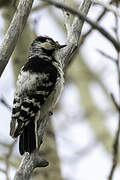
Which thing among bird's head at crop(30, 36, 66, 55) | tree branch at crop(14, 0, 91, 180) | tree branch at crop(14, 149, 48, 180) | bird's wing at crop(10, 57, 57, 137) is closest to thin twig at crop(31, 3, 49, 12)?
bird's head at crop(30, 36, 66, 55)

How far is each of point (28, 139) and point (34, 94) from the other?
0.47 m

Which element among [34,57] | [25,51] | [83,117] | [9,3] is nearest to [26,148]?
[34,57]

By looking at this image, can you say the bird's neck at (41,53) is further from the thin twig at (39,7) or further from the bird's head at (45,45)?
the thin twig at (39,7)

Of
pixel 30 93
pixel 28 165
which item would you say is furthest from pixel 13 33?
pixel 30 93

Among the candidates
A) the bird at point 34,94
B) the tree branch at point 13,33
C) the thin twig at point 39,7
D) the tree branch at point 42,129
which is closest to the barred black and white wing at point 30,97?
the bird at point 34,94

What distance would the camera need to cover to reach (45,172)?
5672 millimetres

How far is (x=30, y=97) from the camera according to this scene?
13.8ft

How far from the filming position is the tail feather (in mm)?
3795

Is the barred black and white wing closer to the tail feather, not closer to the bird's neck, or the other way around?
the tail feather

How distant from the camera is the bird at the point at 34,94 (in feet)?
13.1

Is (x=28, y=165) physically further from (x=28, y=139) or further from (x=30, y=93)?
(x=30, y=93)

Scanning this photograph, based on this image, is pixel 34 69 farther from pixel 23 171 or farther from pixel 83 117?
pixel 83 117

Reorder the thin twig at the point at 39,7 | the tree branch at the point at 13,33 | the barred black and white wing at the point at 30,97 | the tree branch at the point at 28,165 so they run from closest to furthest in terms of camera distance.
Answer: the tree branch at the point at 13,33, the tree branch at the point at 28,165, the barred black and white wing at the point at 30,97, the thin twig at the point at 39,7

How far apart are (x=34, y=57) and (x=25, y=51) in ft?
4.05
